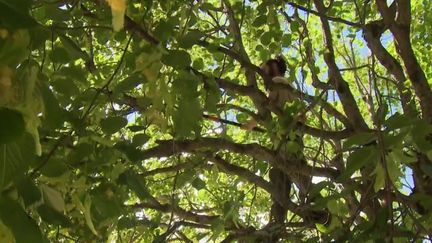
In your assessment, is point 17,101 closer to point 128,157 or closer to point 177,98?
point 128,157

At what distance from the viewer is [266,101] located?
3248 mm

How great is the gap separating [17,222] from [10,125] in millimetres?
211

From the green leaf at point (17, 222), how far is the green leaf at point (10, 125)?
187 mm

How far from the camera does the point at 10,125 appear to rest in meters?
0.90

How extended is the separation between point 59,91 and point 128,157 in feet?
0.92

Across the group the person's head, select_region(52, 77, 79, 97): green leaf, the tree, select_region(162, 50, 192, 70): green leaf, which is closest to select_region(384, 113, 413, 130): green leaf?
the tree

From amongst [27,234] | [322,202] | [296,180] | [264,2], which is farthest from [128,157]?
[296,180]

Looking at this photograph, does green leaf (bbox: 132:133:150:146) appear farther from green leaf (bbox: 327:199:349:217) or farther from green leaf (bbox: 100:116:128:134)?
green leaf (bbox: 327:199:349:217)

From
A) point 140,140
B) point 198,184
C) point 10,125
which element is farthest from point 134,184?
point 198,184

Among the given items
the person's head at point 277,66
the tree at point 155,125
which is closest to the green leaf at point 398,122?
the tree at point 155,125

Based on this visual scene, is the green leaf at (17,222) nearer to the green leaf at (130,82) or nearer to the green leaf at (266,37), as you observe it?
the green leaf at (130,82)

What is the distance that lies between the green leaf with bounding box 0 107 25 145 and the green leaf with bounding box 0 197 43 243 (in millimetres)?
187

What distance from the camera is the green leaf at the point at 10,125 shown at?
89 centimetres

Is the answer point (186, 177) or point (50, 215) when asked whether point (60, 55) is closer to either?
point (50, 215)
